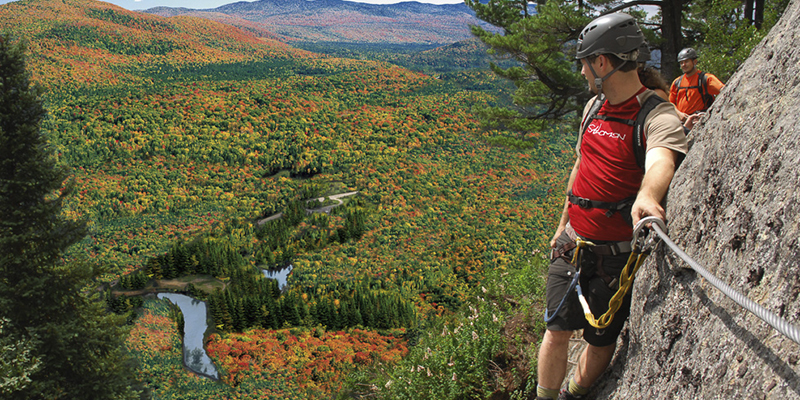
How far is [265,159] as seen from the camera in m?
90.8

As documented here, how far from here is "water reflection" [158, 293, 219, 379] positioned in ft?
124

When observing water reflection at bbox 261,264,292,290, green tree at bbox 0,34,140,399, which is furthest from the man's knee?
water reflection at bbox 261,264,292,290

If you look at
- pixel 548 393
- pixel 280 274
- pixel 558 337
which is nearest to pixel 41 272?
pixel 548 393

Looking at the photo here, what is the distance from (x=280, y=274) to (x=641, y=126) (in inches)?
2359

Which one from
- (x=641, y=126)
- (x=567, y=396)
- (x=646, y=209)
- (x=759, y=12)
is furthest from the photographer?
(x=759, y=12)

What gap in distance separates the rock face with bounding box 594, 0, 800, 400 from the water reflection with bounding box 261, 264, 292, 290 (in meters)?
56.6

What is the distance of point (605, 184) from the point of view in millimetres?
2219

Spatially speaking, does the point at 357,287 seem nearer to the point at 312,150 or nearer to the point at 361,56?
the point at 312,150

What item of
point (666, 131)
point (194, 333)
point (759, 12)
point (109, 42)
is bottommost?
point (194, 333)

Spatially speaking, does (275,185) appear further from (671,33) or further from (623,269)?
(623,269)

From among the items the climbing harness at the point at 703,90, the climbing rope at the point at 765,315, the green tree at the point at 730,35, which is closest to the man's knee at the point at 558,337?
the climbing rope at the point at 765,315

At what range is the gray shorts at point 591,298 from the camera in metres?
2.23

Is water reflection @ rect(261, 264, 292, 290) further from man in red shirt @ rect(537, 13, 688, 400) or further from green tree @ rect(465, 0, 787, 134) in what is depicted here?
man in red shirt @ rect(537, 13, 688, 400)

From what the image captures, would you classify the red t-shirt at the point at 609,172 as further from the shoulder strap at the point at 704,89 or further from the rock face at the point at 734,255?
the shoulder strap at the point at 704,89
